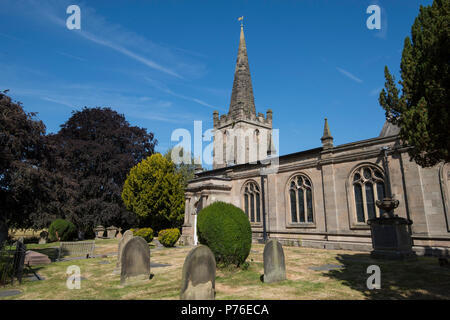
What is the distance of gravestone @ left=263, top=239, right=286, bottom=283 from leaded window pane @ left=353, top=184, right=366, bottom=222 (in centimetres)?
1070

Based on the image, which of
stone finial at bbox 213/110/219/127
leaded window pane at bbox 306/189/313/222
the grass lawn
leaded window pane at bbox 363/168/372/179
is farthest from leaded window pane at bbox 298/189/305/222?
stone finial at bbox 213/110/219/127

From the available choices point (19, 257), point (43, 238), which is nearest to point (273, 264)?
point (19, 257)

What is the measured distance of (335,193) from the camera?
1792 cm

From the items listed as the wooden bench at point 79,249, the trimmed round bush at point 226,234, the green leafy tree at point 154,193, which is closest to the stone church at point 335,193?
the green leafy tree at point 154,193

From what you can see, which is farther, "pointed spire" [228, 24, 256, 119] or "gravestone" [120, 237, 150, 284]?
"pointed spire" [228, 24, 256, 119]

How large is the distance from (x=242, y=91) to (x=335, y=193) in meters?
30.3

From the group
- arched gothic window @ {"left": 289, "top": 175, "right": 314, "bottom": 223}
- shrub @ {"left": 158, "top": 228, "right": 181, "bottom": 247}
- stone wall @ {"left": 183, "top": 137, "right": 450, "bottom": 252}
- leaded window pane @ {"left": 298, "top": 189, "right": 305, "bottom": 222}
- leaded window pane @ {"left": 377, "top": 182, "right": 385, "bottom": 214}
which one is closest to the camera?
stone wall @ {"left": 183, "top": 137, "right": 450, "bottom": 252}

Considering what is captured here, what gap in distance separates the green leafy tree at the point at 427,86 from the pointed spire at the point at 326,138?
10.9 metres

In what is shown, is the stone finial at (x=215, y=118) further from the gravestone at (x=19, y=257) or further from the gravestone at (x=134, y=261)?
the gravestone at (x=19, y=257)

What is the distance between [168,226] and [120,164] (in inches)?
373

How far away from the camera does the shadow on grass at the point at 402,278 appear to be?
6.78m

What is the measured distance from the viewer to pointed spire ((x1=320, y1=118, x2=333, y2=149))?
18578 millimetres

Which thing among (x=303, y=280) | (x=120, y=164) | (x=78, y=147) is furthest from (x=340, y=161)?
(x=78, y=147)

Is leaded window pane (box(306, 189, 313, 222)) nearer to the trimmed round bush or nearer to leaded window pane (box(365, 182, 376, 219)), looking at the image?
leaded window pane (box(365, 182, 376, 219))
